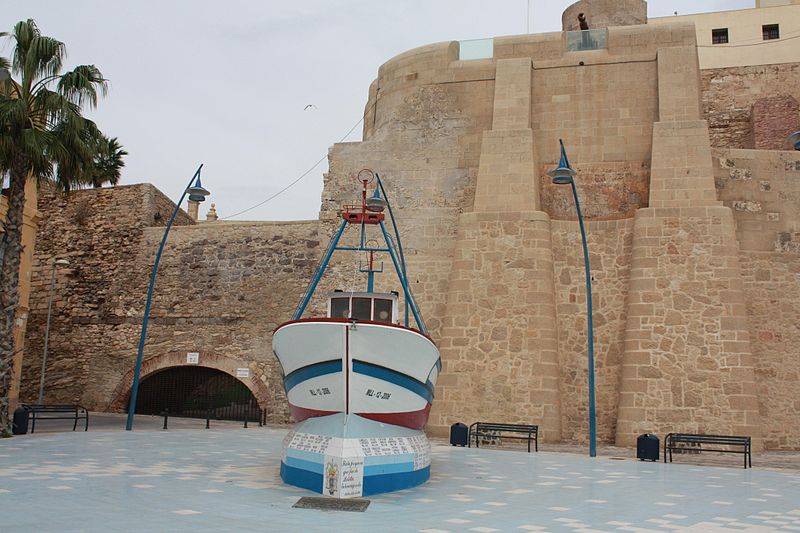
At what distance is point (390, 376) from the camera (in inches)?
360

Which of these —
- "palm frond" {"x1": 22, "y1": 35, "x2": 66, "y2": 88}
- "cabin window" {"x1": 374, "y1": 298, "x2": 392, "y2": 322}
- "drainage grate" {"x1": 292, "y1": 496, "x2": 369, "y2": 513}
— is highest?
"palm frond" {"x1": 22, "y1": 35, "x2": 66, "y2": 88}

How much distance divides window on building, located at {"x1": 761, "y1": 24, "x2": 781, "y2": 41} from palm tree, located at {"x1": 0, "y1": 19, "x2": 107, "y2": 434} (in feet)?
86.9

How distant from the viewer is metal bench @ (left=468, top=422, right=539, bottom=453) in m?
14.3

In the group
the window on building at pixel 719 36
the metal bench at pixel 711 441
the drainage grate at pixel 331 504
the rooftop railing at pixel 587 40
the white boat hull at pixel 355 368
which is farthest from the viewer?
the window on building at pixel 719 36

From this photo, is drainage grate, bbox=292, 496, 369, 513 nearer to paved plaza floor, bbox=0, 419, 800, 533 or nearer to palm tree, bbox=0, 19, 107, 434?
paved plaza floor, bbox=0, 419, 800, 533

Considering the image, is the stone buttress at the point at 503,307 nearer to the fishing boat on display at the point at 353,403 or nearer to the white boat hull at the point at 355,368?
the fishing boat on display at the point at 353,403

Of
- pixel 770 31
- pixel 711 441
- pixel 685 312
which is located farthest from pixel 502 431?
pixel 770 31

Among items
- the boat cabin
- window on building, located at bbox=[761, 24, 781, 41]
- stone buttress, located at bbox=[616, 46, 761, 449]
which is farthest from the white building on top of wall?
the boat cabin

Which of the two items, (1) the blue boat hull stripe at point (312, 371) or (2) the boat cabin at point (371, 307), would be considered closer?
(1) the blue boat hull stripe at point (312, 371)

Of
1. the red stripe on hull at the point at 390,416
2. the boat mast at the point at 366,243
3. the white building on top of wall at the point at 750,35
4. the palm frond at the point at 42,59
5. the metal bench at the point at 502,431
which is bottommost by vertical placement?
the metal bench at the point at 502,431

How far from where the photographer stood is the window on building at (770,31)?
28.5 meters

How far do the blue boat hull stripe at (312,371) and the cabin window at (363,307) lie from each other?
150cm

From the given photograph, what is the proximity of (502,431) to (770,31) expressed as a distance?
74.8 ft

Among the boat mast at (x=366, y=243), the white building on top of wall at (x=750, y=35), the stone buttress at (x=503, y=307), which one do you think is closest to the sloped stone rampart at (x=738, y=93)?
the white building on top of wall at (x=750, y=35)
